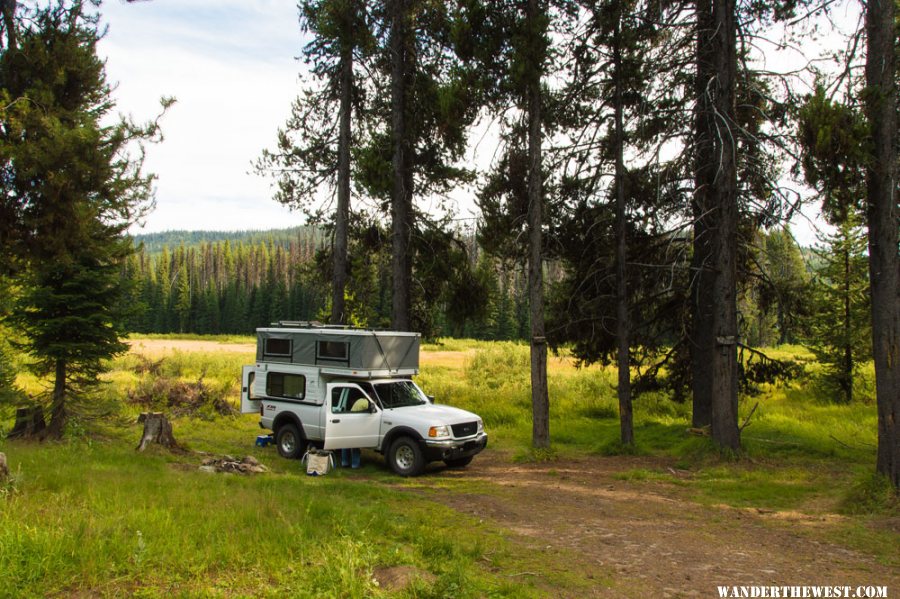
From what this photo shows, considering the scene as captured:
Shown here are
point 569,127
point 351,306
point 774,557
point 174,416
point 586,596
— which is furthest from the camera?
point 351,306

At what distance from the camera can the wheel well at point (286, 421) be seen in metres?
14.1

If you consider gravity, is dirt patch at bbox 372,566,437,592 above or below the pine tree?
below

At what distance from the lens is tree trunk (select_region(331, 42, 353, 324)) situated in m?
18.2

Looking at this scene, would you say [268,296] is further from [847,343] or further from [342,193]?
[847,343]

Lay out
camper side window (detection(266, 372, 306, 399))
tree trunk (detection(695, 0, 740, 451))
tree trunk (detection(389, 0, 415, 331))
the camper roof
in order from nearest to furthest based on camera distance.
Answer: tree trunk (detection(695, 0, 740, 451)), the camper roof, camper side window (detection(266, 372, 306, 399)), tree trunk (detection(389, 0, 415, 331))

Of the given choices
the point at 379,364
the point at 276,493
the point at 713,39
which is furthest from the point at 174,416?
the point at 713,39

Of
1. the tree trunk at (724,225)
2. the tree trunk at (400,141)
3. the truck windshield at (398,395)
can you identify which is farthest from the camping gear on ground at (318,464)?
the tree trunk at (724,225)

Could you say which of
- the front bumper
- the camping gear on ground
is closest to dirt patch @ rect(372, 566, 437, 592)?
the front bumper

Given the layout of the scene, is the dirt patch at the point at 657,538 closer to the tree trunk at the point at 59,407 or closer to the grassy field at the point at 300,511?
the grassy field at the point at 300,511

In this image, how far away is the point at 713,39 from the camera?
12.5 m

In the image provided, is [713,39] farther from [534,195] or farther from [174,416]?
[174,416]

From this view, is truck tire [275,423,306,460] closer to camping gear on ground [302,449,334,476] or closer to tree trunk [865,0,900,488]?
camping gear on ground [302,449,334,476]

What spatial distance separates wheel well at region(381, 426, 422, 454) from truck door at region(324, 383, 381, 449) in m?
0.24

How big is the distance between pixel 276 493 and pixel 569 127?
1186 centimetres
